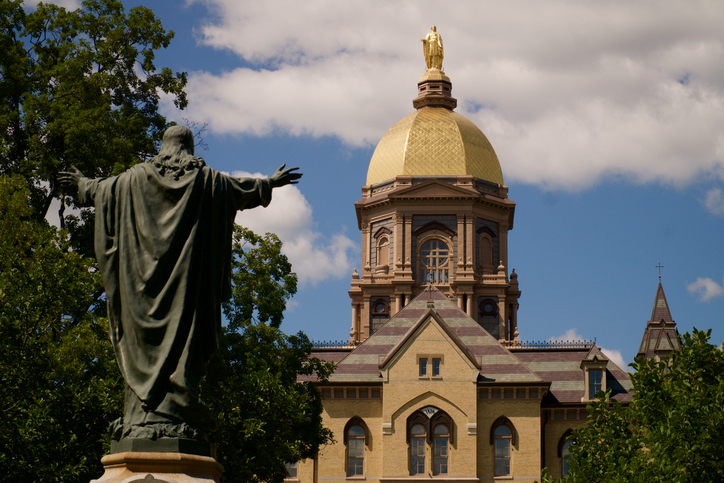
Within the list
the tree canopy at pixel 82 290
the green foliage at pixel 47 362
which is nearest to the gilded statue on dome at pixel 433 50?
the tree canopy at pixel 82 290

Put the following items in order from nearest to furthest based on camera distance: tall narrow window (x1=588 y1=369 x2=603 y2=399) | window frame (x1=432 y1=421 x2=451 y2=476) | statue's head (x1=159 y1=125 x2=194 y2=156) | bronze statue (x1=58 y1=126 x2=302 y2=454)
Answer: bronze statue (x1=58 y1=126 x2=302 y2=454)
statue's head (x1=159 y1=125 x2=194 y2=156)
window frame (x1=432 y1=421 x2=451 y2=476)
tall narrow window (x1=588 y1=369 x2=603 y2=399)

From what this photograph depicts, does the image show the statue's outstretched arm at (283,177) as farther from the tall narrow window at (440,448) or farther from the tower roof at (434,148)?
the tower roof at (434,148)

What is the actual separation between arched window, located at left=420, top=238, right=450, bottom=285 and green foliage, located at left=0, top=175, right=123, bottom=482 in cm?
4234

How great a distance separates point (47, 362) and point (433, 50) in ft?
189

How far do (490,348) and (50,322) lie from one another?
96.5 ft

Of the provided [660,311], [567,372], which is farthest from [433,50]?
[567,372]

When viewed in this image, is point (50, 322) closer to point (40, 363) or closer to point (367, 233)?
point (40, 363)

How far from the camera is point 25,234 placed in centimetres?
2378

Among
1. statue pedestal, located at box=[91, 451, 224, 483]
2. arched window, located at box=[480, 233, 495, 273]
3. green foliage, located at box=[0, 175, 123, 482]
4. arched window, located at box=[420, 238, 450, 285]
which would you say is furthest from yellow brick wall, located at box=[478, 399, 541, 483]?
statue pedestal, located at box=[91, 451, 224, 483]

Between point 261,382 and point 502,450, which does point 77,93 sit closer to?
point 261,382

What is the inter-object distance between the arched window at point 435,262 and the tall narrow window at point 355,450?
62.2 feet

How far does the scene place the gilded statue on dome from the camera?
246 feet

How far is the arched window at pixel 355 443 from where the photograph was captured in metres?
47.1

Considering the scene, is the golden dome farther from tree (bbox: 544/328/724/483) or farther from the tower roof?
tree (bbox: 544/328/724/483)
